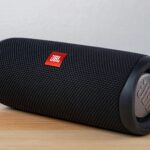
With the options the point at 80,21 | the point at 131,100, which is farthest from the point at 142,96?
the point at 80,21

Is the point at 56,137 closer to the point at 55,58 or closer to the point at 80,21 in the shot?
the point at 55,58

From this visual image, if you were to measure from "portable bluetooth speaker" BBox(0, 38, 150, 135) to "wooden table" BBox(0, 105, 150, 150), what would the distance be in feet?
0.05

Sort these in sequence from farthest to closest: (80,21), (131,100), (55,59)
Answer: (80,21)
(55,59)
(131,100)

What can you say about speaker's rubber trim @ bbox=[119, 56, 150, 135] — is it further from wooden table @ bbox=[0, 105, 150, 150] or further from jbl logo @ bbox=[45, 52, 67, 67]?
jbl logo @ bbox=[45, 52, 67, 67]

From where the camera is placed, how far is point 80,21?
4.15 ft

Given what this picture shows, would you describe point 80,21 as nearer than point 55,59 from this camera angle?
No

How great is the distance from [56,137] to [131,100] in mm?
151

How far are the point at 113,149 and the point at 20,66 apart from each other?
10.6 inches

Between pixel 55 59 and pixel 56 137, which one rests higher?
pixel 55 59

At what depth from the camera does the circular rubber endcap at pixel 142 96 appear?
2.95 feet

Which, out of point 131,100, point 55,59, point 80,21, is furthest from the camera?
point 80,21

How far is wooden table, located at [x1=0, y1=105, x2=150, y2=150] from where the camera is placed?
87cm

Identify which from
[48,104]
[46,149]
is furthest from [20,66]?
[46,149]

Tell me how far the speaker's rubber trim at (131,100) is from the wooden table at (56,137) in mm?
27
